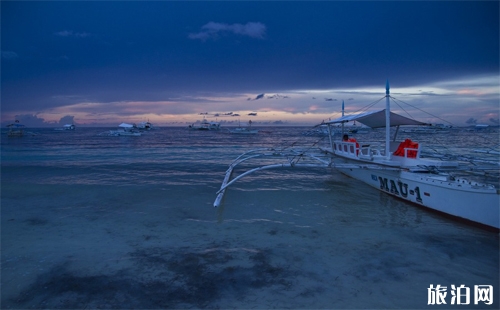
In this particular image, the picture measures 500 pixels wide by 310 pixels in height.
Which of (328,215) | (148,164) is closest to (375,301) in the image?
(328,215)

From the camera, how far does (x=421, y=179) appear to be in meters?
8.28

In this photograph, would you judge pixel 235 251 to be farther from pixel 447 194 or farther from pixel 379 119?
pixel 379 119

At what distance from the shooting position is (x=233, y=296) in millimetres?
4254

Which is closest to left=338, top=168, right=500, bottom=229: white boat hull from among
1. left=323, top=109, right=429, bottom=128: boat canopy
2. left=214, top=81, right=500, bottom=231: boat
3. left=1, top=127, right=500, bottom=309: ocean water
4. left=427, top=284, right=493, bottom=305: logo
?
left=214, top=81, right=500, bottom=231: boat

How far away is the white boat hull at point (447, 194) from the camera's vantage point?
6.60 m

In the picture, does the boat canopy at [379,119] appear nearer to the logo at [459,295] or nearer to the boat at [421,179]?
the boat at [421,179]

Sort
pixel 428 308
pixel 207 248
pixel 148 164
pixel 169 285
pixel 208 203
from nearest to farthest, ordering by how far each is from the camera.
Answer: pixel 428 308 < pixel 169 285 < pixel 207 248 < pixel 208 203 < pixel 148 164

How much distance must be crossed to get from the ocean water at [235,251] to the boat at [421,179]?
36 cm

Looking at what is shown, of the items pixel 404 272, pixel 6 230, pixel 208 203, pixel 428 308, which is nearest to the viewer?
pixel 428 308

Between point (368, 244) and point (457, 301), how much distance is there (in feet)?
6.37

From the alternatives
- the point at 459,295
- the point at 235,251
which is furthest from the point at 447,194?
the point at 235,251

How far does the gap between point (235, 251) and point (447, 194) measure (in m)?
5.72

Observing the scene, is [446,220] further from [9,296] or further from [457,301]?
[9,296]

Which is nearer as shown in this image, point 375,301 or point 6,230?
point 375,301
